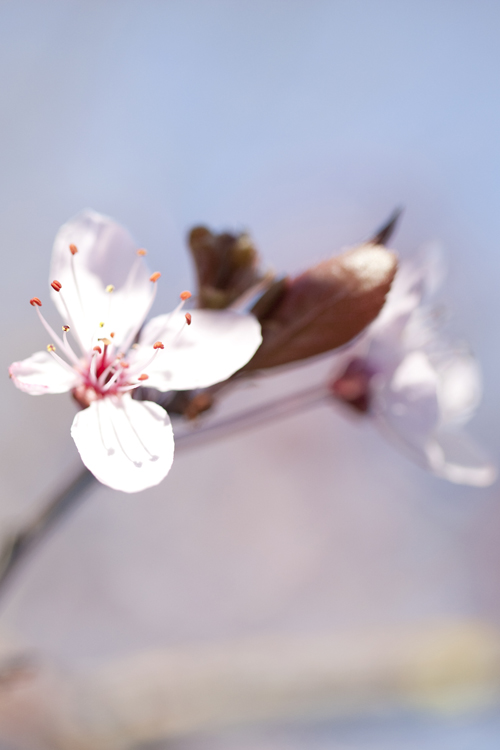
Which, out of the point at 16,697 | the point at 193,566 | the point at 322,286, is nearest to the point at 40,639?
the point at 193,566

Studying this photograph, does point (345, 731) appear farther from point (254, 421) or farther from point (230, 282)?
point (230, 282)

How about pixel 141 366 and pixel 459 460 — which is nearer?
pixel 141 366

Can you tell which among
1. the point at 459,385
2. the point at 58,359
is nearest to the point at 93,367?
the point at 58,359

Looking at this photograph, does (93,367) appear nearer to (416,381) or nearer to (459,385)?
(416,381)

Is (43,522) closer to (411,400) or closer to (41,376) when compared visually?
(41,376)

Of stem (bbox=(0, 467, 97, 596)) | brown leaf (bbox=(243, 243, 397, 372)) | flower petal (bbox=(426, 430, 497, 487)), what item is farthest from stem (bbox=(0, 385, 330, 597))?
flower petal (bbox=(426, 430, 497, 487))

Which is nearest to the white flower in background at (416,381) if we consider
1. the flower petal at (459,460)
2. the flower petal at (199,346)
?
the flower petal at (459,460)

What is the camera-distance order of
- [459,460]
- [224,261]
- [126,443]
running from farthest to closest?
[459,460] → [224,261] → [126,443]

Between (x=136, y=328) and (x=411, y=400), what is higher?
(x=136, y=328)

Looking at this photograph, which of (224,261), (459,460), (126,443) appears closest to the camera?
(126,443)

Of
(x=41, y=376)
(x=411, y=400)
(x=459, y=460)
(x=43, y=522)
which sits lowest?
(x=459, y=460)
